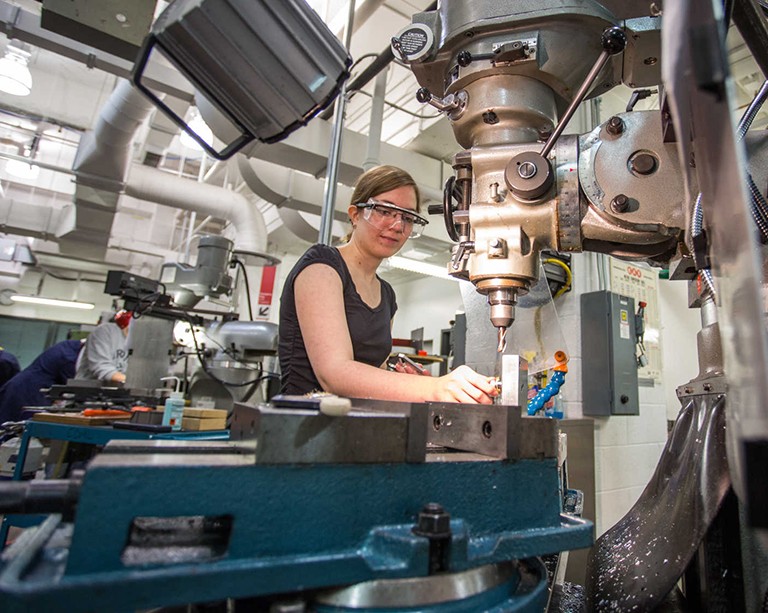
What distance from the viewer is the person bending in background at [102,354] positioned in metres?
2.94

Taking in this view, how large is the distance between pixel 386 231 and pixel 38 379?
2962mm

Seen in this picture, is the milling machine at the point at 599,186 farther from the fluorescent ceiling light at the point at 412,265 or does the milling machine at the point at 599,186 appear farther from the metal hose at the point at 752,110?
the fluorescent ceiling light at the point at 412,265

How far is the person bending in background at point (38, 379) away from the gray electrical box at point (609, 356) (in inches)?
123

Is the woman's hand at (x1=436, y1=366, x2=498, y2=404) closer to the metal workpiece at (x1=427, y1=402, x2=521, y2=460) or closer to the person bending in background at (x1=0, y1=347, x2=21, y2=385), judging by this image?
the metal workpiece at (x1=427, y1=402, x2=521, y2=460)

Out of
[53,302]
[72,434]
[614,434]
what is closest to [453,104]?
[72,434]

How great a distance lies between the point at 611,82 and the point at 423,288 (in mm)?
5328

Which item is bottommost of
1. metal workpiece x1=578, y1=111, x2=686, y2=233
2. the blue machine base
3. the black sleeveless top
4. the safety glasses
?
the blue machine base

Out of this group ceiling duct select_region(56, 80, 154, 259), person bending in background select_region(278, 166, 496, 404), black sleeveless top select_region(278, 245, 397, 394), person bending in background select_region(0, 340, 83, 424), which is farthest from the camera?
person bending in background select_region(0, 340, 83, 424)

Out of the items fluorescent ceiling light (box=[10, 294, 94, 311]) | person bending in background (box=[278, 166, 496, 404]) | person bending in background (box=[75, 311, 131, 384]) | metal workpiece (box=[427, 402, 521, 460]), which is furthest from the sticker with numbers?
fluorescent ceiling light (box=[10, 294, 94, 311])

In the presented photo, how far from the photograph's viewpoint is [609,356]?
2.00 metres

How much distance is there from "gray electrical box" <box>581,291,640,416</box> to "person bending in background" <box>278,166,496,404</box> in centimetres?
115

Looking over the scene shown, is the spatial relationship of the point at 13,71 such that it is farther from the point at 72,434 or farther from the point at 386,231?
the point at 386,231

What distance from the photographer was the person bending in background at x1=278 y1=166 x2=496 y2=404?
833 millimetres

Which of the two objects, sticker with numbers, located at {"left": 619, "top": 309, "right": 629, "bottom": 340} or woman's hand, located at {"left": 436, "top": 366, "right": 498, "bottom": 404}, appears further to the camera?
sticker with numbers, located at {"left": 619, "top": 309, "right": 629, "bottom": 340}
